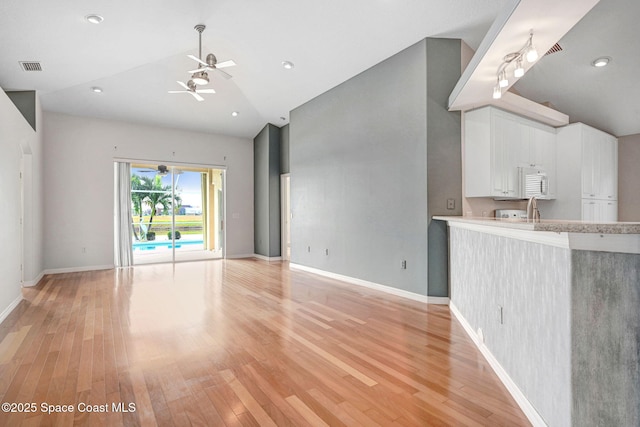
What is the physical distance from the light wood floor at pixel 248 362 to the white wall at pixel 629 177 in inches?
187

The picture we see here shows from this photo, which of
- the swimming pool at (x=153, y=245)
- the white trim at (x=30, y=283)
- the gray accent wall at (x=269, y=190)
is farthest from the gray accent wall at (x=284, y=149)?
the white trim at (x=30, y=283)

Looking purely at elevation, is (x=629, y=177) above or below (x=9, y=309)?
above

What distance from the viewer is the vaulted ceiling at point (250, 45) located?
12.6ft

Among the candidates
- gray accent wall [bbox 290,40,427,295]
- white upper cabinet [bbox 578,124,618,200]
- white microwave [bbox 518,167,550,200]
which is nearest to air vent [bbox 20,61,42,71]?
gray accent wall [bbox 290,40,427,295]

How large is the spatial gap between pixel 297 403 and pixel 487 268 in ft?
5.96

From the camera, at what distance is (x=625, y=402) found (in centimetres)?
137

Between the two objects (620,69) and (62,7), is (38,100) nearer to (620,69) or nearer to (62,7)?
(62,7)

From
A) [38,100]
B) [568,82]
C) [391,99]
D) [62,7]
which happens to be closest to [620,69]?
[568,82]

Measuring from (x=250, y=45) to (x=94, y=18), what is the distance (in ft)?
6.63

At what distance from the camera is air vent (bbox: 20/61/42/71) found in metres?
4.70

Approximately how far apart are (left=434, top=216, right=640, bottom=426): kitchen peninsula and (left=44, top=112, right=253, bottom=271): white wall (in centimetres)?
776

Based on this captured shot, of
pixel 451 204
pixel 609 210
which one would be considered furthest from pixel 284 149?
pixel 609 210

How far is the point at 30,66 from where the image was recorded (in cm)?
482

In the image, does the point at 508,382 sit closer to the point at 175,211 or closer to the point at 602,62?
the point at 602,62
